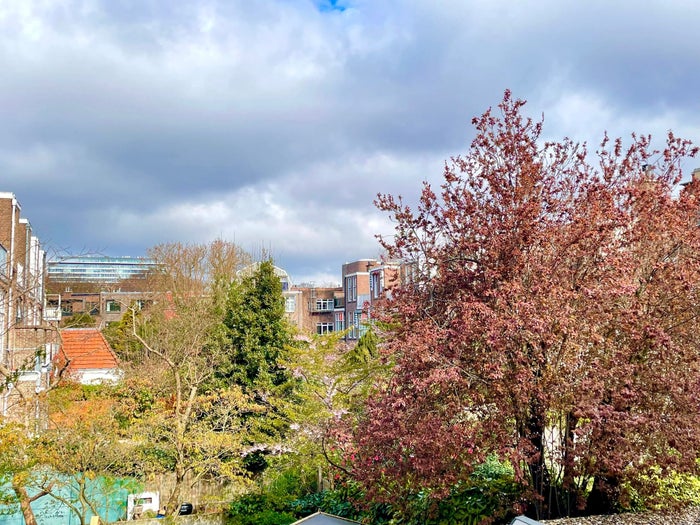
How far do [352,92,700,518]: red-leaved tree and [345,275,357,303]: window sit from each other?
5380cm

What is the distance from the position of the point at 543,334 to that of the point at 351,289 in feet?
185

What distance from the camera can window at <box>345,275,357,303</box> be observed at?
206ft

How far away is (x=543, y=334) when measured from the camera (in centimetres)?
723

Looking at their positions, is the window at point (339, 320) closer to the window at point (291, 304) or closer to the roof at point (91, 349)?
the window at point (291, 304)

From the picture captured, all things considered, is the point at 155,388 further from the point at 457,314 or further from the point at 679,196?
the point at 679,196

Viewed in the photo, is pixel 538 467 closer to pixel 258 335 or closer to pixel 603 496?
pixel 603 496

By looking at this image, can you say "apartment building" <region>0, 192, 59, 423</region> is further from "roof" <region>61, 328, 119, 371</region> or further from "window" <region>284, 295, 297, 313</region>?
"window" <region>284, 295, 297, 313</region>

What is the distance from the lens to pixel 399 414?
7.61 m

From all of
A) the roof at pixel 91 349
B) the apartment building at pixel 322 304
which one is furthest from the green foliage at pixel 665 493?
the apartment building at pixel 322 304

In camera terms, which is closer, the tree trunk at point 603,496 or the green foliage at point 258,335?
the tree trunk at point 603,496

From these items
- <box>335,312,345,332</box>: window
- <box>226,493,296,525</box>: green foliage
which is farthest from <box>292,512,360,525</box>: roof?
<box>335,312,345,332</box>: window

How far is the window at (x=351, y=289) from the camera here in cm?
6281

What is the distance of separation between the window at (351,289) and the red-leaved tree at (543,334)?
177 ft

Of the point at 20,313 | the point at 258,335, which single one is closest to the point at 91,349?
the point at 20,313
